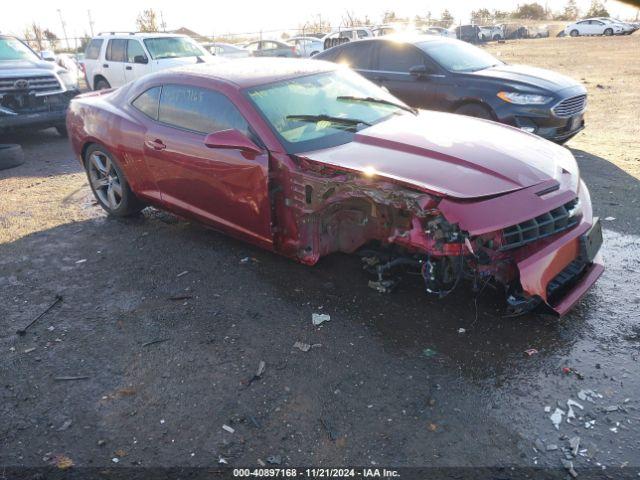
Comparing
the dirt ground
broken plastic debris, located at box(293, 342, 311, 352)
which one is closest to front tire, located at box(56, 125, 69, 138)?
the dirt ground

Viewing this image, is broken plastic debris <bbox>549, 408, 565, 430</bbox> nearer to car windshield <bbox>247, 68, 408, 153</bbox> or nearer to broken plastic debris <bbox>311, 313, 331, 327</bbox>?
broken plastic debris <bbox>311, 313, 331, 327</bbox>

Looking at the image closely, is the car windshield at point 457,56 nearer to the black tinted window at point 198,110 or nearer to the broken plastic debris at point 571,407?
the black tinted window at point 198,110

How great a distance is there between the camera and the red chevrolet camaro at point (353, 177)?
3.07m

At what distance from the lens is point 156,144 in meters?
4.58

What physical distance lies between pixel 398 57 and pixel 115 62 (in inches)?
276

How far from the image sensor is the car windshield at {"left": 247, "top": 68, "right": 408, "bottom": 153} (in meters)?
3.86

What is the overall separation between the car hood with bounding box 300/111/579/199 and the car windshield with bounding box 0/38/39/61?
8515 millimetres

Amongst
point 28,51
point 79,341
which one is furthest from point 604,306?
point 28,51

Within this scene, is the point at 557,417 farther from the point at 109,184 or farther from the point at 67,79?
the point at 67,79

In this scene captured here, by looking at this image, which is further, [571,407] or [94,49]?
[94,49]

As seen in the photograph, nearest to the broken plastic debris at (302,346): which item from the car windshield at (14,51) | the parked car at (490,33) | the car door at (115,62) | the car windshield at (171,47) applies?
the car windshield at (14,51)

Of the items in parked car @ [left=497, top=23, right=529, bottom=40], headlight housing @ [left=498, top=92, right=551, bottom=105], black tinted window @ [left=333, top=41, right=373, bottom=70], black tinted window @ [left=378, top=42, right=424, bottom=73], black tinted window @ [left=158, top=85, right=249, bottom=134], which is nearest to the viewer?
black tinted window @ [left=158, top=85, right=249, bottom=134]

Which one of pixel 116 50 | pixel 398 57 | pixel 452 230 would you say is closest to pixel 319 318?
pixel 452 230

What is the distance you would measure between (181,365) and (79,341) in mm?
851
